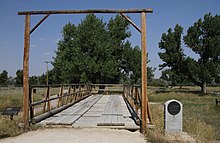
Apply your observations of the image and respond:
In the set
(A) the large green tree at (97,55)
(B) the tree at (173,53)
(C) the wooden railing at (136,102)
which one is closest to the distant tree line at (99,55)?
(A) the large green tree at (97,55)

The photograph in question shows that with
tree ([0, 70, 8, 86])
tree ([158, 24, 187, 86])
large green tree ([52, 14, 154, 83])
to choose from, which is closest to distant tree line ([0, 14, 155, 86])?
large green tree ([52, 14, 154, 83])

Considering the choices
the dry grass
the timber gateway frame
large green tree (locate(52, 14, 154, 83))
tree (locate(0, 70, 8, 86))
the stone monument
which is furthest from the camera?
tree (locate(0, 70, 8, 86))

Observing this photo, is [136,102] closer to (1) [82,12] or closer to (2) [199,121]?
(1) [82,12]

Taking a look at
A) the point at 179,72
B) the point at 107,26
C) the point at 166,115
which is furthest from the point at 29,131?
the point at 179,72

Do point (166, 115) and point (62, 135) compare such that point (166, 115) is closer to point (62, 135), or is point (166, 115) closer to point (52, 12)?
point (62, 135)

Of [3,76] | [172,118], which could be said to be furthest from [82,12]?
[3,76]

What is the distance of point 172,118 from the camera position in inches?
323

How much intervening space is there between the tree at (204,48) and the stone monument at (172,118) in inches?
1450

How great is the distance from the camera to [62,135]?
7621 mm

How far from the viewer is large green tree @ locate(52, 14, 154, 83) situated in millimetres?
38219

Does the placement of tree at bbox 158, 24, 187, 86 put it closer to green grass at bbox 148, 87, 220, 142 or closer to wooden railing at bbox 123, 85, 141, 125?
green grass at bbox 148, 87, 220, 142

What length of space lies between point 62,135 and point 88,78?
31.2 metres

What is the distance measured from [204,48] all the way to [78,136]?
41.1 metres

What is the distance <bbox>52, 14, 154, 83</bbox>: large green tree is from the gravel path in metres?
29.3
